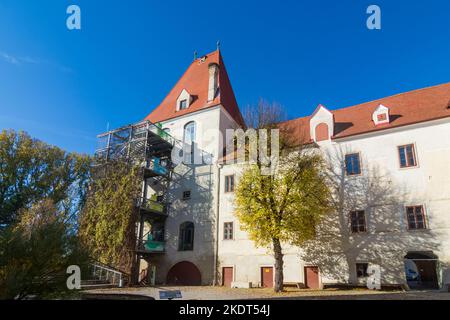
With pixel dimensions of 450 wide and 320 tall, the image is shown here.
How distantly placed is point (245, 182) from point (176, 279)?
10.8 meters

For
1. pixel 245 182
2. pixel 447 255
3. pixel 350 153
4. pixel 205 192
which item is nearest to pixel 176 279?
pixel 205 192

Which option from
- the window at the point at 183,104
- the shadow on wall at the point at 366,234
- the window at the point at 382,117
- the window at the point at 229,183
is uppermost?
the window at the point at 183,104

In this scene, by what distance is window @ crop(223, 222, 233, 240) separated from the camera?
23572 mm

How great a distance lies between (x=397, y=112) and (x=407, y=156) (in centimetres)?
350

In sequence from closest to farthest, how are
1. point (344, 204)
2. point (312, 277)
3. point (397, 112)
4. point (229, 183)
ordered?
1. point (312, 277)
2. point (344, 204)
3. point (397, 112)
4. point (229, 183)

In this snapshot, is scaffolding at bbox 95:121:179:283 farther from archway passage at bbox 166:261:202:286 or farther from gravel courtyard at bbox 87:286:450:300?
gravel courtyard at bbox 87:286:450:300

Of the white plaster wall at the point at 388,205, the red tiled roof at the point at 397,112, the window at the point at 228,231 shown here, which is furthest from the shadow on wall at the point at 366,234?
the window at the point at 228,231

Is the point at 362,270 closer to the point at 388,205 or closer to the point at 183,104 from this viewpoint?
the point at 388,205

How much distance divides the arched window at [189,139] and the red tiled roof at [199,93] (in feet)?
4.18

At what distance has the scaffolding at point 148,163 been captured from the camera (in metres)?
24.7

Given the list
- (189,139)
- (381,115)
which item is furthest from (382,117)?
(189,139)

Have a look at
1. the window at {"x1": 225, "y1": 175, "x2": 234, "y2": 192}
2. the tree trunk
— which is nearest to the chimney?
the window at {"x1": 225, "y1": 175, "x2": 234, "y2": 192}

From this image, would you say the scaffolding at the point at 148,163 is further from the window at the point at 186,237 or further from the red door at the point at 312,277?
the red door at the point at 312,277

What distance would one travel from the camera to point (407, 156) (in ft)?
63.1
